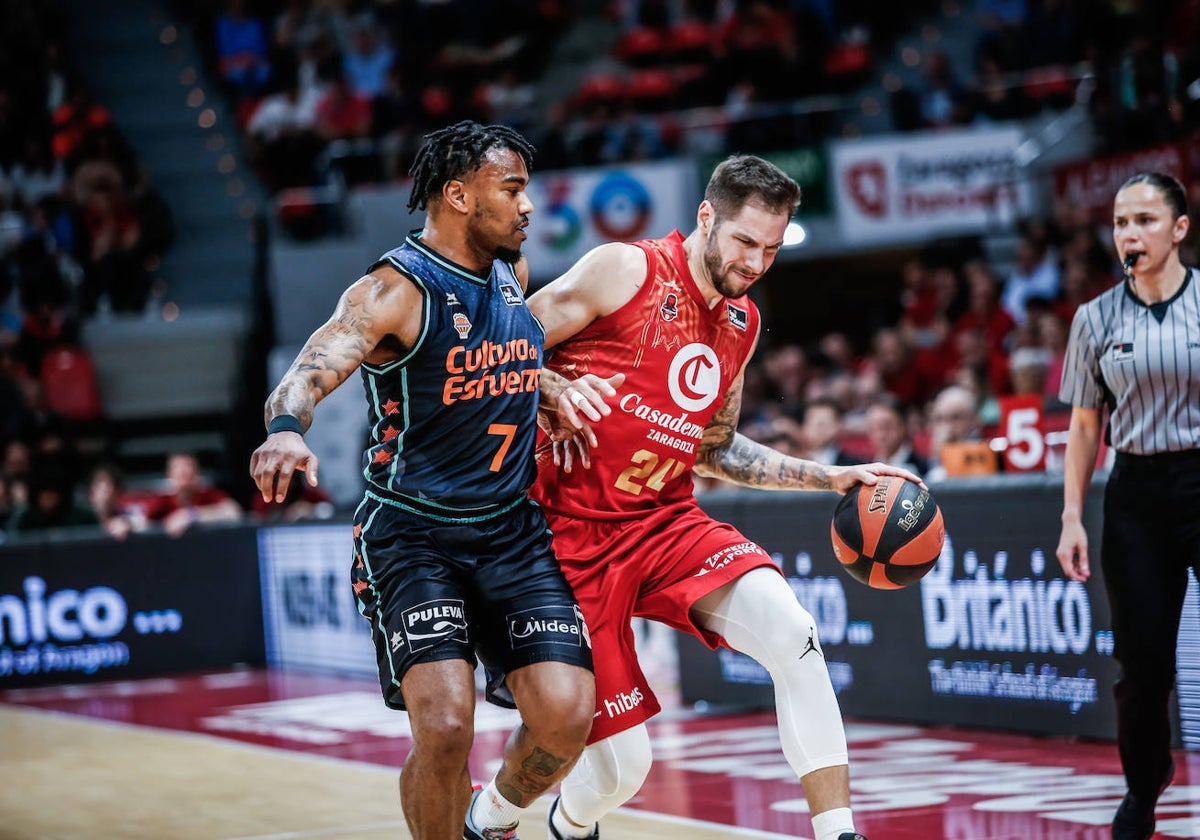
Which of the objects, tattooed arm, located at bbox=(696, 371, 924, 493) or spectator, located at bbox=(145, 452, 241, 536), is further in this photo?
spectator, located at bbox=(145, 452, 241, 536)

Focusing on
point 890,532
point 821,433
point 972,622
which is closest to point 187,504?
point 821,433

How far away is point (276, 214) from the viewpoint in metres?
16.8

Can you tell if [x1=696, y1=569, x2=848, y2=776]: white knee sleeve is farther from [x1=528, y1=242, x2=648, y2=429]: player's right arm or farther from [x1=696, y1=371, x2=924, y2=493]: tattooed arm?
[x1=528, y1=242, x2=648, y2=429]: player's right arm

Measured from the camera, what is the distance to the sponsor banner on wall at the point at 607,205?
15016mm

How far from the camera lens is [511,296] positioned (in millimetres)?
4562

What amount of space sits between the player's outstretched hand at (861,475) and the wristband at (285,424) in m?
1.78

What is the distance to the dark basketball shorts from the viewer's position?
14.0 feet

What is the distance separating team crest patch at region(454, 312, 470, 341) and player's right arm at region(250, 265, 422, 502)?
0.34 feet

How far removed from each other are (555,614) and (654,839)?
5.14 feet

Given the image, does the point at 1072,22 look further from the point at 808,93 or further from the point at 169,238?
the point at 169,238

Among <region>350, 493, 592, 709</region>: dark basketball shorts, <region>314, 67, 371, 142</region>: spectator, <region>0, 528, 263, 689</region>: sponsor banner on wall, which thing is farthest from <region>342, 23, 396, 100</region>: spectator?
<region>350, 493, 592, 709</region>: dark basketball shorts

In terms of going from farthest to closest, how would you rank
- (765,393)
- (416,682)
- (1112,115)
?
1. (765,393)
2. (1112,115)
3. (416,682)

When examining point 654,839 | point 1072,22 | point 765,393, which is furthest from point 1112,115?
point 654,839

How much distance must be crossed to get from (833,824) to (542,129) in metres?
11.7
